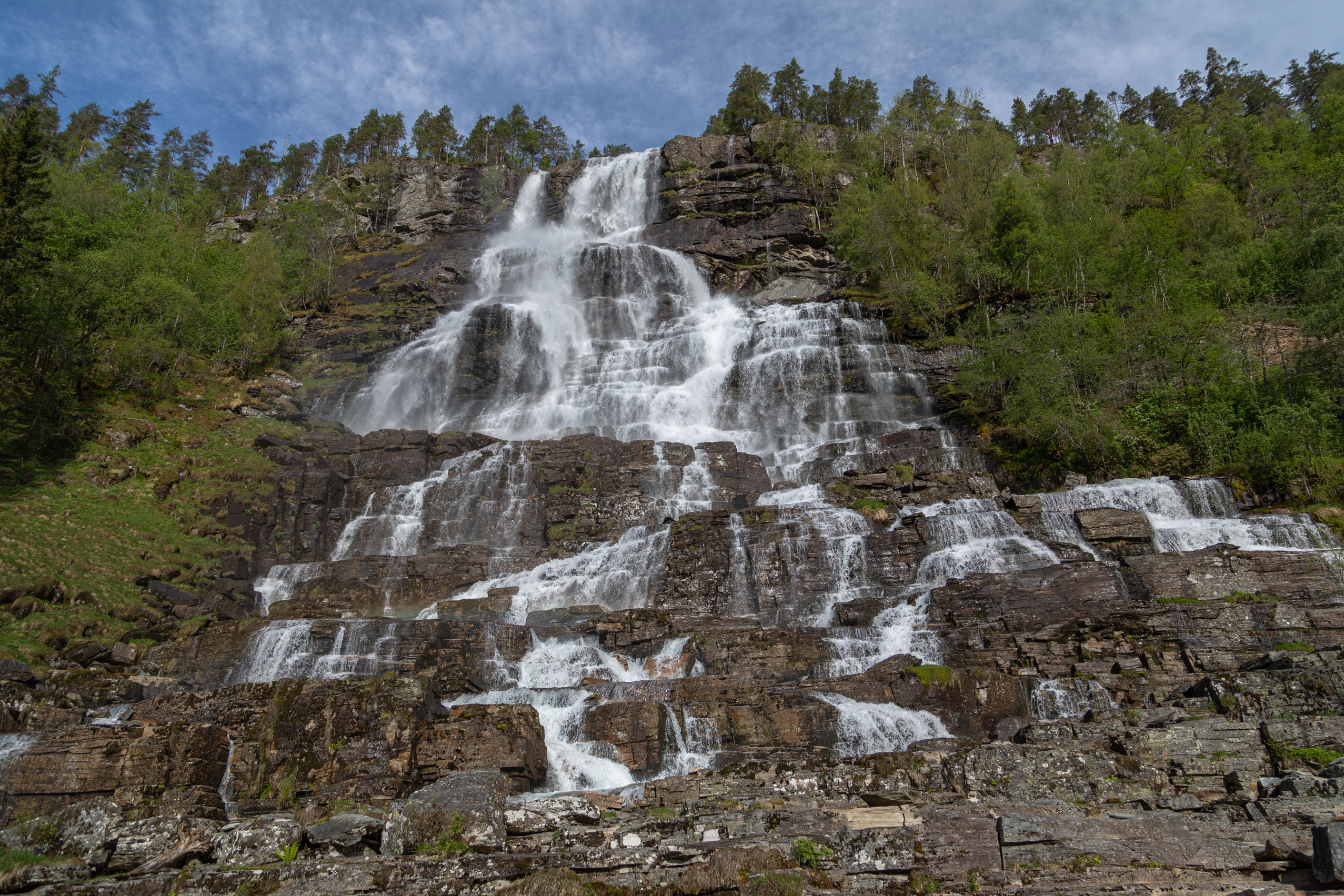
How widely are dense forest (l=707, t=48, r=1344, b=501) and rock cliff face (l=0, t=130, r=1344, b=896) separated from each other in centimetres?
314

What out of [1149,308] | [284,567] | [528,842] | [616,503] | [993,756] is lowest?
[528,842]

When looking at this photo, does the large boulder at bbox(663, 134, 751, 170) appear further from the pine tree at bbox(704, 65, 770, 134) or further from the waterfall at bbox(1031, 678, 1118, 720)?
the waterfall at bbox(1031, 678, 1118, 720)

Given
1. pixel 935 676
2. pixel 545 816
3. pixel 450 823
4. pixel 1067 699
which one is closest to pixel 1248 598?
pixel 1067 699

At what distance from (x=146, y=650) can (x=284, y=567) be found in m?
6.77

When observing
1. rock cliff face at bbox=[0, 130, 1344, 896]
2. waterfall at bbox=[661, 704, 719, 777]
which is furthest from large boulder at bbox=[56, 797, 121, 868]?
A: waterfall at bbox=[661, 704, 719, 777]

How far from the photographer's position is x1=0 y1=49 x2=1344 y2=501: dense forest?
27.1 m

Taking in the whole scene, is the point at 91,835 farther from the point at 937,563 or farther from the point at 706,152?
the point at 706,152

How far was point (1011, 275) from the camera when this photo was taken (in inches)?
1571

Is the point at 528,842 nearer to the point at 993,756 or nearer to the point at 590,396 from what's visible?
the point at 993,756

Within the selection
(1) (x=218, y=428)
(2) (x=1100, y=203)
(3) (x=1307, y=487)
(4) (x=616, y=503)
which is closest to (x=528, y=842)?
(4) (x=616, y=503)

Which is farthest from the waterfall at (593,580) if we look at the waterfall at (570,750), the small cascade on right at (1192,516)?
the small cascade on right at (1192,516)

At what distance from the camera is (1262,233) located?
42312 mm

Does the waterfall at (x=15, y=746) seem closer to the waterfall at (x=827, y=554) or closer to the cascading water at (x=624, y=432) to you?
the cascading water at (x=624, y=432)

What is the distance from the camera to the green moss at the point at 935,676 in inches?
627
